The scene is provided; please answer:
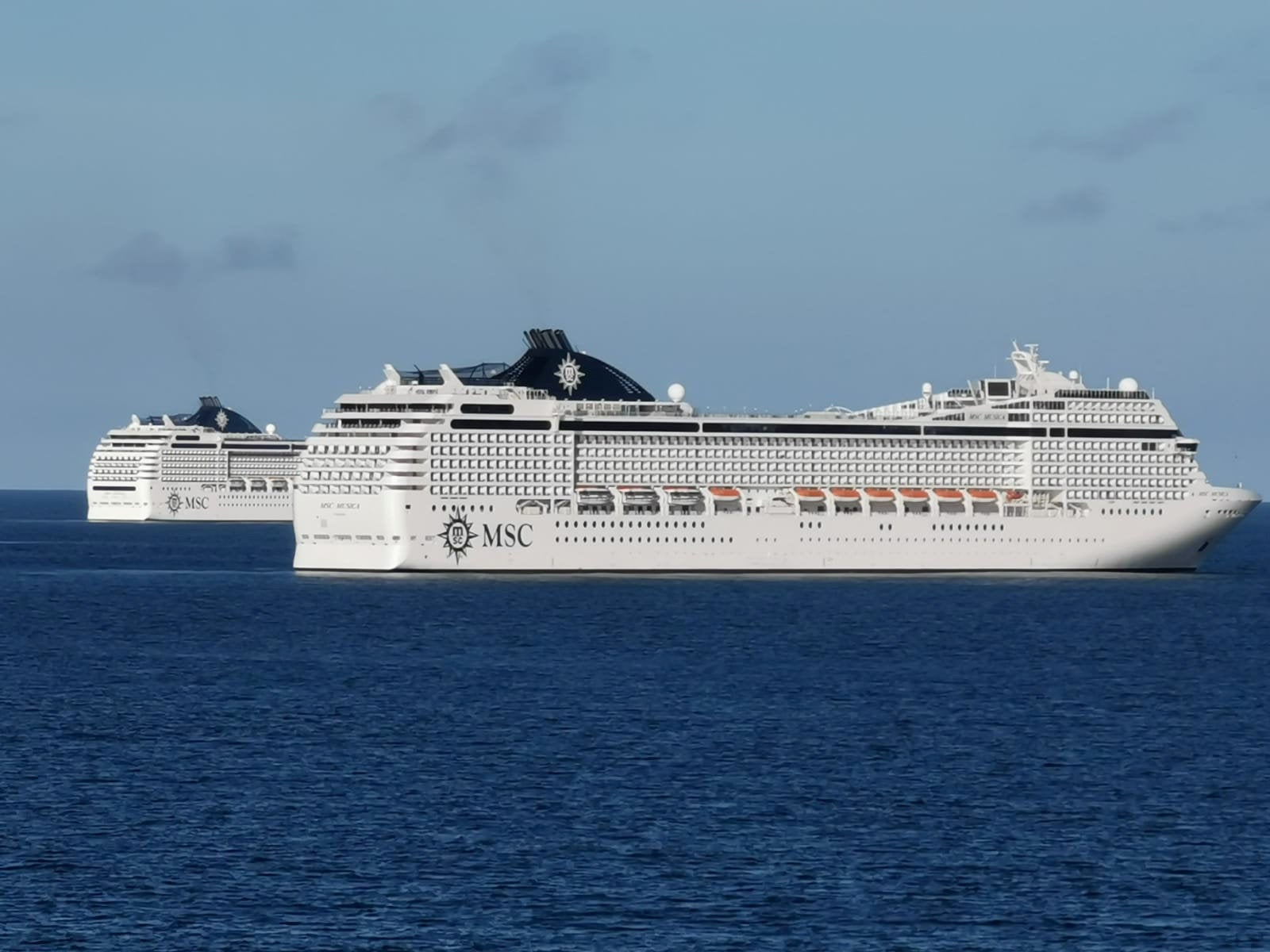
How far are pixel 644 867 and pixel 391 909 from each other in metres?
4.52

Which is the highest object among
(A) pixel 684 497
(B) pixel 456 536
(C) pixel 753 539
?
(A) pixel 684 497

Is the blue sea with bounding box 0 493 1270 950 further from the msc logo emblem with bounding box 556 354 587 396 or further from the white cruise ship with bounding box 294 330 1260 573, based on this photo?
the msc logo emblem with bounding box 556 354 587 396

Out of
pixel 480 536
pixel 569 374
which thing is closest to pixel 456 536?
pixel 480 536

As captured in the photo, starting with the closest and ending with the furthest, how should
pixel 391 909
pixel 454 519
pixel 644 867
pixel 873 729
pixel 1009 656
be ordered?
pixel 391 909
pixel 644 867
pixel 873 729
pixel 1009 656
pixel 454 519

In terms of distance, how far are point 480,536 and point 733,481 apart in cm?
1349

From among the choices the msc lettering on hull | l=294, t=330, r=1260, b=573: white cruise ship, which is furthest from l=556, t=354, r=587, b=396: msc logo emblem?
the msc lettering on hull

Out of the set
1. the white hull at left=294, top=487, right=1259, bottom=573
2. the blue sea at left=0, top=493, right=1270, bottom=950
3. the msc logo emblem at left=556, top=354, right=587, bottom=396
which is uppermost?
the msc logo emblem at left=556, top=354, right=587, bottom=396

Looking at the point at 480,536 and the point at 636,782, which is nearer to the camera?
the point at 636,782

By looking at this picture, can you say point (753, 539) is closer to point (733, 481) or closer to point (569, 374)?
point (733, 481)

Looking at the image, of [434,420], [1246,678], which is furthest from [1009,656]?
[434,420]

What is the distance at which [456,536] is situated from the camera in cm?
9375

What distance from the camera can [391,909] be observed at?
104 ft

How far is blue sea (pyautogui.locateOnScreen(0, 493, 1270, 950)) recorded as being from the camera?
3150 cm

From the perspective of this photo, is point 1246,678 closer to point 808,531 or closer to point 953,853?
point 953,853
